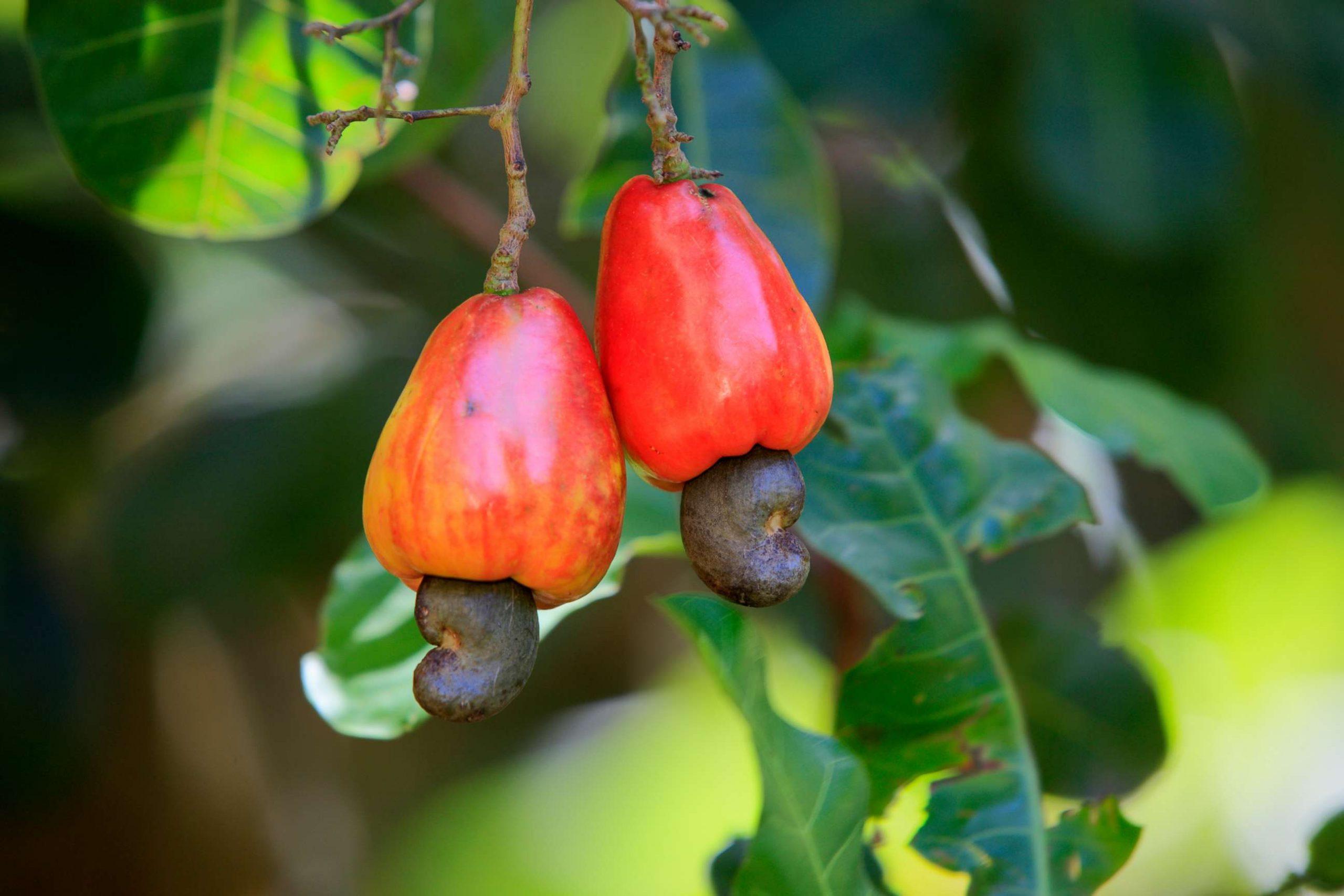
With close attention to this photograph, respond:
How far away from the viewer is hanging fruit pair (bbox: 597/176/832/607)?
0.69 metres

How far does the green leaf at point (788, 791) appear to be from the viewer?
856 millimetres

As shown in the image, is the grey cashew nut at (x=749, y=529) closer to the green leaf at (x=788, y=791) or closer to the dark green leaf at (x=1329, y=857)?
the green leaf at (x=788, y=791)

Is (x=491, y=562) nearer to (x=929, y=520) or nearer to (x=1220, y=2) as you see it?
(x=929, y=520)

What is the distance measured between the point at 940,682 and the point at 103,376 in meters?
1.44

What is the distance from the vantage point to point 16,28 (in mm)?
1683

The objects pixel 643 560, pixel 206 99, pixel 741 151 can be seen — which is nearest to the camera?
pixel 206 99

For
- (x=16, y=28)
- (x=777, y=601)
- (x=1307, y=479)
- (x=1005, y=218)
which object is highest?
(x=777, y=601)

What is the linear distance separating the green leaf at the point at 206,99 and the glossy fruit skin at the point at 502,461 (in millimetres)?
462

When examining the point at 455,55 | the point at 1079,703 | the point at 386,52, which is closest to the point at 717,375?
the point at 386,52

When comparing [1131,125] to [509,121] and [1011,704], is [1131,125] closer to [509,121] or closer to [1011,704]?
[1011,704]

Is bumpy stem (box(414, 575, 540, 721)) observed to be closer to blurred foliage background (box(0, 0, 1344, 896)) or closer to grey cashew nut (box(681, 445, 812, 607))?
grey cashew nut (box(681, 445, 812, 607))

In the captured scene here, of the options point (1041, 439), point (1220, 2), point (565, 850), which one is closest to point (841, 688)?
point (1041, 439)

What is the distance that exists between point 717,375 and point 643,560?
176cm

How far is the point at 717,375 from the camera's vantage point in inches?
27.1
